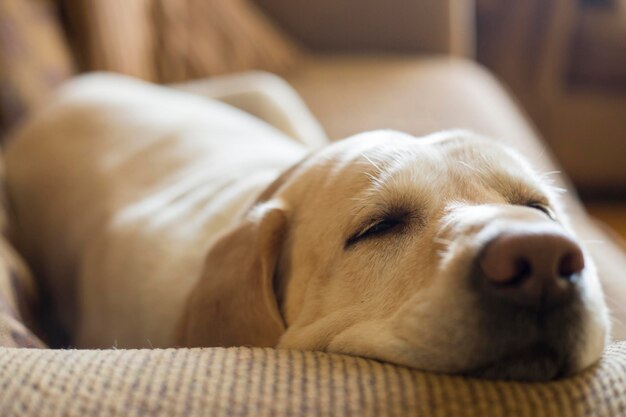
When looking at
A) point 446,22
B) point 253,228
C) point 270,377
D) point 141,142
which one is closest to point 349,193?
point 253,228

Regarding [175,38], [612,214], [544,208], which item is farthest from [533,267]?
[612,214]

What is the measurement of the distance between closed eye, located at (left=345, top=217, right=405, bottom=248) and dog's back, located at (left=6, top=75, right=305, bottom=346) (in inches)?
20.3

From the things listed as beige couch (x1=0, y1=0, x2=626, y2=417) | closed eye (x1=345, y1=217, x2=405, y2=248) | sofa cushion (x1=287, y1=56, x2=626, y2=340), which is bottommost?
sofa cushion (x1=287, y1=56, x2=626, y2=340)

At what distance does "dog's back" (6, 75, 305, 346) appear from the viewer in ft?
5.80

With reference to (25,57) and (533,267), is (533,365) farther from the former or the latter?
(25,57)

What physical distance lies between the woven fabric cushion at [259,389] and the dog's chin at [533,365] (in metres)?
0.03

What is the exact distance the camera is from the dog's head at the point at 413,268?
91cm

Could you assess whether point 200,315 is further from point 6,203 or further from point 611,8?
point 611,8

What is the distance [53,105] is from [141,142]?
509 mm

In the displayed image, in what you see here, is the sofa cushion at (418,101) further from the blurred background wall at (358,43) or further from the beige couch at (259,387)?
the beige couch at (259,387)

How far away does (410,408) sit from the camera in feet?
2.64

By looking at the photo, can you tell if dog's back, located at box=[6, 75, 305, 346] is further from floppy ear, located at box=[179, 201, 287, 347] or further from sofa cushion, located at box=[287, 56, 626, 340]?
sofa cushion, located at box=[287, 56, 626, 340]

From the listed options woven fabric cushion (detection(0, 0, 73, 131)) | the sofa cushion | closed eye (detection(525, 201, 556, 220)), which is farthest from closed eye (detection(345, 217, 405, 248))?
woven fabric cushion (detection(0, 0, 73, 131))

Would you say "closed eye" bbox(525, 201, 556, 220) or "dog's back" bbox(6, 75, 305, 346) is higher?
"closed eye" bbox(525, 201, 556, 220)
